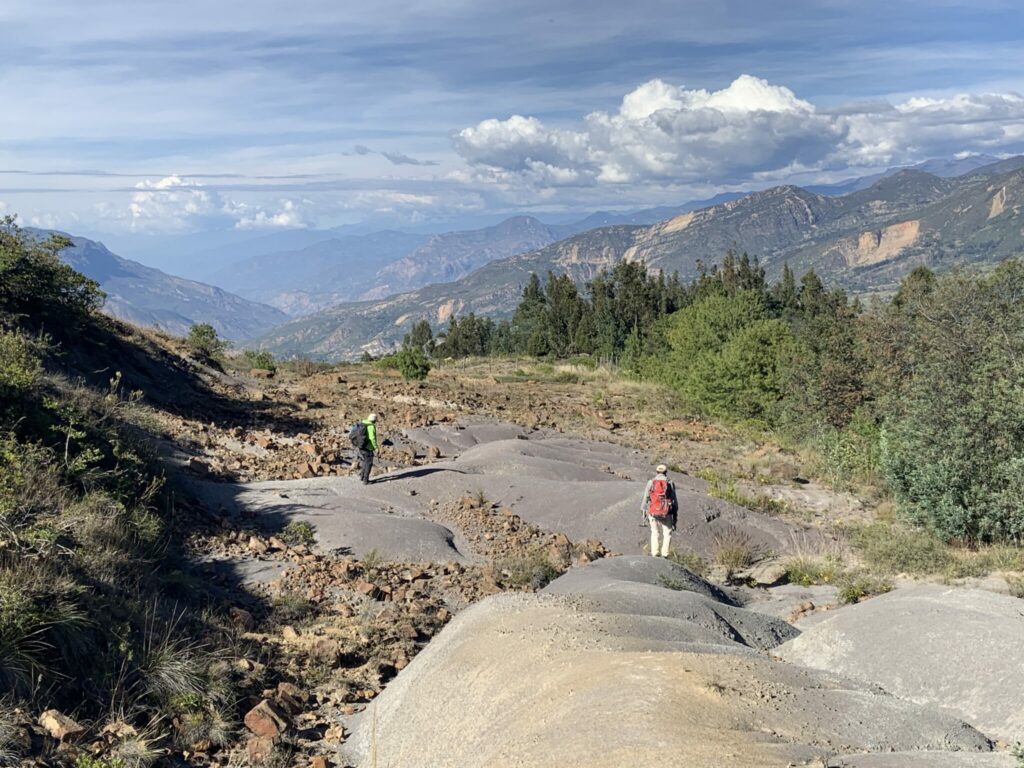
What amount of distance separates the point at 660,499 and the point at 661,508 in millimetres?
174

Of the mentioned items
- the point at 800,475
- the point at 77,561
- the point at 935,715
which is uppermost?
the point at 77,561

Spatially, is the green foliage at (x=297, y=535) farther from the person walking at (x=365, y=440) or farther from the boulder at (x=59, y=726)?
the boulder at (x=59, y=726)

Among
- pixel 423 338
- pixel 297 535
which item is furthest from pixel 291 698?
pixel 423 338

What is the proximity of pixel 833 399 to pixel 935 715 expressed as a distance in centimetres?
2487

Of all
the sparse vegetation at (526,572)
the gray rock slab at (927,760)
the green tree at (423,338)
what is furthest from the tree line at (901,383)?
the green tree at (423,338)

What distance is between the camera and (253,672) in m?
9.11

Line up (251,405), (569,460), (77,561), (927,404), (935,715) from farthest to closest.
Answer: (251,405) < (569,460) < (927,404) < (77,561) < (935,715)

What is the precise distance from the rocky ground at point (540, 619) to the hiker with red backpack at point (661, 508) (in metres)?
1.02

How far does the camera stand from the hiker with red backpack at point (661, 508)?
14977mm

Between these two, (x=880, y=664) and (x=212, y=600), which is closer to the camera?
(x=880, y=664)

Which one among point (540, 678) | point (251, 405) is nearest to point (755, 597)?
point (540, 678)

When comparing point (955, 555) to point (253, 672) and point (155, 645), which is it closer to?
point (253, 672)

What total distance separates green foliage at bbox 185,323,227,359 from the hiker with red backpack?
27.7 m

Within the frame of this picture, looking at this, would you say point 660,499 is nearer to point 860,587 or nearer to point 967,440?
point 860,587
